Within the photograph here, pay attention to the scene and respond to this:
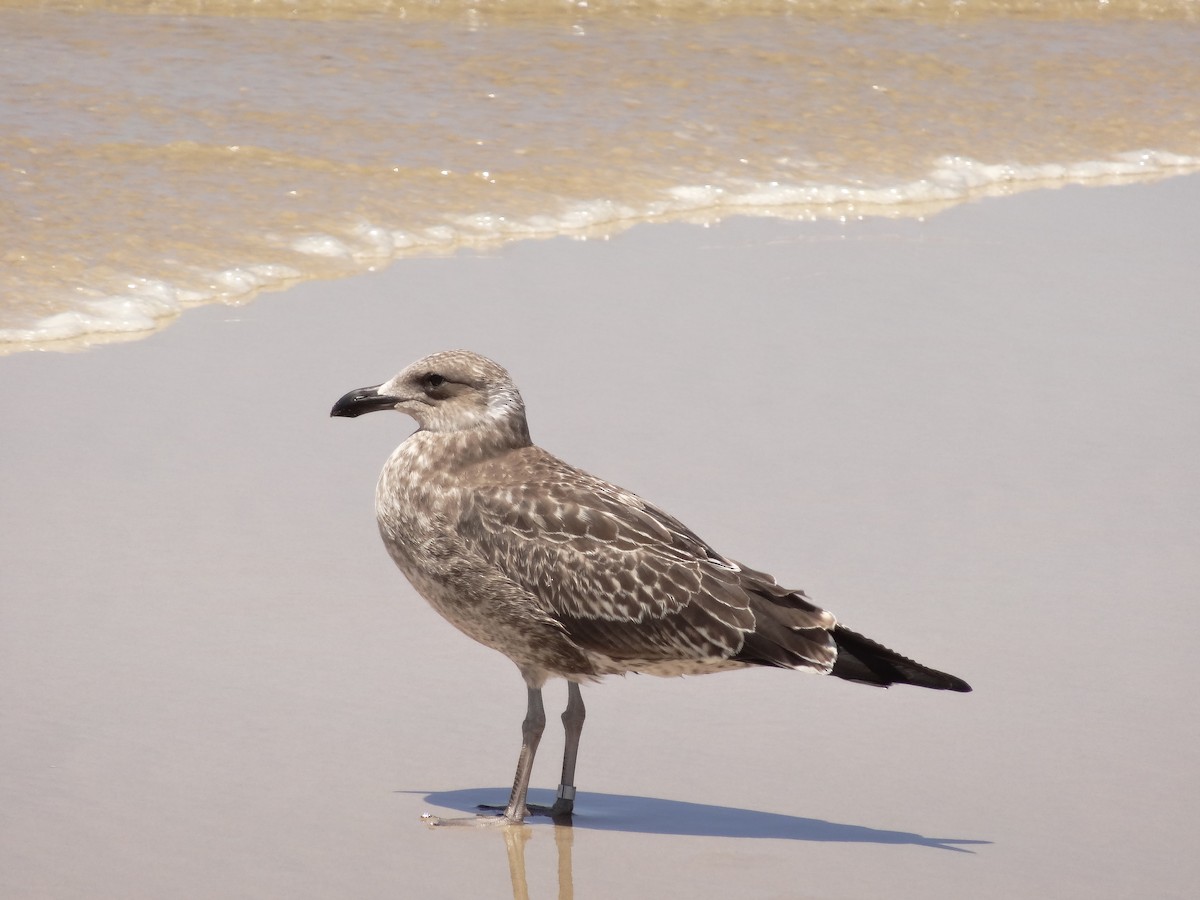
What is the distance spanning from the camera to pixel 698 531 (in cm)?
604

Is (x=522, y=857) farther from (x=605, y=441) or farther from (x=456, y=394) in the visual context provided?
(x=605, y=441)

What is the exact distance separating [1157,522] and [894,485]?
931 millimetres

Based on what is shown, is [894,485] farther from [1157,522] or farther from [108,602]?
[108,602]

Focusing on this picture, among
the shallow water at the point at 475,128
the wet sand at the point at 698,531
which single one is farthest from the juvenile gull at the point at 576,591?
the shallow water at the point at 475,128

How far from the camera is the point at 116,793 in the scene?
4418 mm

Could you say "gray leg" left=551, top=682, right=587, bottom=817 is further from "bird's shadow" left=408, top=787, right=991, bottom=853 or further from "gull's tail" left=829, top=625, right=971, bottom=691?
"gull's tail" left=829, top=625, right=971, bottom=691

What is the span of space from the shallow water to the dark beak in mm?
2687

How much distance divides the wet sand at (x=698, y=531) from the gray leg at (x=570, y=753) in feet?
0.21

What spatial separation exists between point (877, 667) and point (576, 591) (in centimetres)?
81

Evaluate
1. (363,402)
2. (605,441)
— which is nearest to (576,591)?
(363,402)

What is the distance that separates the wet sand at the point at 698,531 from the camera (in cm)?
441

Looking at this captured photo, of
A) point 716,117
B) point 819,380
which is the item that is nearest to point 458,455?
point 819,380

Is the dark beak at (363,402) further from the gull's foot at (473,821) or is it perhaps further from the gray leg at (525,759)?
the gull's foot at (473,821)

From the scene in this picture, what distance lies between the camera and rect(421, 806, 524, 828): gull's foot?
4480mm
